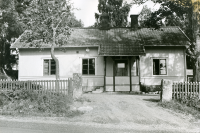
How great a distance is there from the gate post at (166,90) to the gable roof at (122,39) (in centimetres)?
567

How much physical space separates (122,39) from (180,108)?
33.8 ft

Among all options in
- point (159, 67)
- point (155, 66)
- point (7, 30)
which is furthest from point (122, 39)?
point (7, 30)

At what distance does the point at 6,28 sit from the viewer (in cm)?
2514

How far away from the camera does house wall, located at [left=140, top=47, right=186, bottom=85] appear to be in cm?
1791

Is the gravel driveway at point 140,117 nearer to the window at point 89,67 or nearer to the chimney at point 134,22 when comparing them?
the window at point 89,67

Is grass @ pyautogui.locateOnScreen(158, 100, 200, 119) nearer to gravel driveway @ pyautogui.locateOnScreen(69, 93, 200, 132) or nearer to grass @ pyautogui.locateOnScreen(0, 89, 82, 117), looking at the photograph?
gravel driveway @ pyautogui.locateOnScreen(69, 93, 200, 132)

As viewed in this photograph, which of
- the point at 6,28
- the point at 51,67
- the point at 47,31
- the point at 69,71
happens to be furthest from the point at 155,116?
the point at 6,28

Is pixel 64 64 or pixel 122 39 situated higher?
pixel 122 39

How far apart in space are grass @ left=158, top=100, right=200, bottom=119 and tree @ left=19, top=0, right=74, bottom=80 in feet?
24.0

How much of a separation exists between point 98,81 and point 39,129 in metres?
11.1

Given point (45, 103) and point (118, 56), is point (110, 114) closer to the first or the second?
point (45, 103)

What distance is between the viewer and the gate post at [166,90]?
10.6 meters

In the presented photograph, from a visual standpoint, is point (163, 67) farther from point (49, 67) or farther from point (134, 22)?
point (49, 67)

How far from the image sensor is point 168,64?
18.0 m
